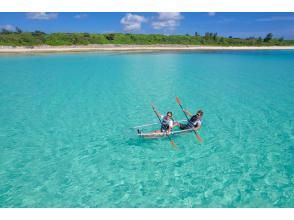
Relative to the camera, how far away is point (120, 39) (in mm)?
103000

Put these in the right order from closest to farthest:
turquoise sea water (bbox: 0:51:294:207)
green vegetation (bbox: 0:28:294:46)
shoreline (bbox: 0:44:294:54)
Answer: turquoise sea water (bbox: 0:51:294:207) → shoreline (bbox: 0:44:294:54) → green vegetation (bbox: 0:28:294:46)

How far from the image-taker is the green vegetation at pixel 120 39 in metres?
82.6

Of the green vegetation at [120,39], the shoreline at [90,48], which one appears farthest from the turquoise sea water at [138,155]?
the green vegetation at [120,39]

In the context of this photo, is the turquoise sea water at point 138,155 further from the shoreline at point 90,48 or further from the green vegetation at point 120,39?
the green vegetation at point 120,39

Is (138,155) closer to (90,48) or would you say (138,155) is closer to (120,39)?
(90,48)

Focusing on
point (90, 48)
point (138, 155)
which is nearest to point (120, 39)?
point (90, 48)

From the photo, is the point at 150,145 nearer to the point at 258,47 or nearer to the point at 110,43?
the point at 110,43

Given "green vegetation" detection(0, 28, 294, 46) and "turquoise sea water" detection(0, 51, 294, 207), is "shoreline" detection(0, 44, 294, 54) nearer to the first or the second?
"green vegetation" detection(0, 28, 294, 46)

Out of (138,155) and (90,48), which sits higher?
(138,155)

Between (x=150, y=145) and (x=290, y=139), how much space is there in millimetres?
7991

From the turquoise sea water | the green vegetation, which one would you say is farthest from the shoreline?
the turquoise sea water

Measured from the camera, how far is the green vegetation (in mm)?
82562
